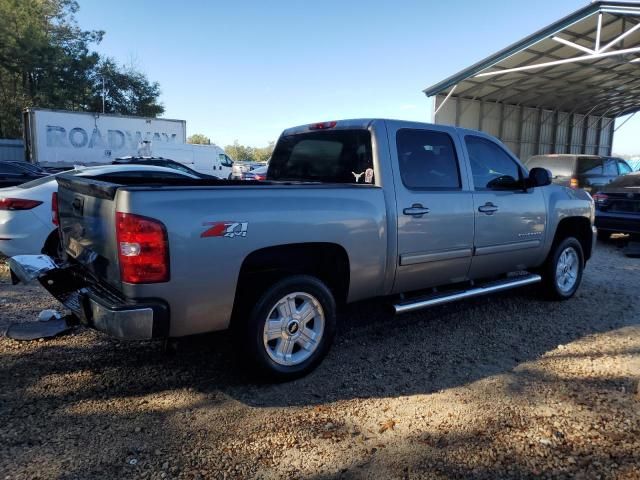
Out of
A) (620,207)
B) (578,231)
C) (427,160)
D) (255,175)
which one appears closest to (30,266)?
(427,160)

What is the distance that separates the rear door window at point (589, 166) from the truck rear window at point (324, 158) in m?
Answer: 9.85

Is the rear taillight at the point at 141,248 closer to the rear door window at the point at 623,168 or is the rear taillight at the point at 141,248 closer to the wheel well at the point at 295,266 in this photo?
the wheel well at the point at 295,266

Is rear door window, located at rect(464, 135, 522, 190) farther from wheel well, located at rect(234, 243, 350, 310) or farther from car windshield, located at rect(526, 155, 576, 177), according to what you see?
car windshield, located at rect(526, 155, 576, 177)

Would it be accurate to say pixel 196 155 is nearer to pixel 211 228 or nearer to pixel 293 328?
pixel 293 328

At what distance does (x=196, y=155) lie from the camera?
24797mm

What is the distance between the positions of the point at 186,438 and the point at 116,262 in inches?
43.3

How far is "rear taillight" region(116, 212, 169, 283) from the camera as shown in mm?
2709

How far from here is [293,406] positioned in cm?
319

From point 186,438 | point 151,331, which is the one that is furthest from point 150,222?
point 186,438

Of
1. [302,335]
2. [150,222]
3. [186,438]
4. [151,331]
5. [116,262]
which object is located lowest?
[186,438]

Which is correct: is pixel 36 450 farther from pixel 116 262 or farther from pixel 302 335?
pixel 302 335

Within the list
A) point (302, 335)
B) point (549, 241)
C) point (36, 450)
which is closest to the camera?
point (36, 450)

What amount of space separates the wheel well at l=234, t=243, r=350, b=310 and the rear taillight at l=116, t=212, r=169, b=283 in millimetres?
580

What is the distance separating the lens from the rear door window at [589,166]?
12.2 metres
